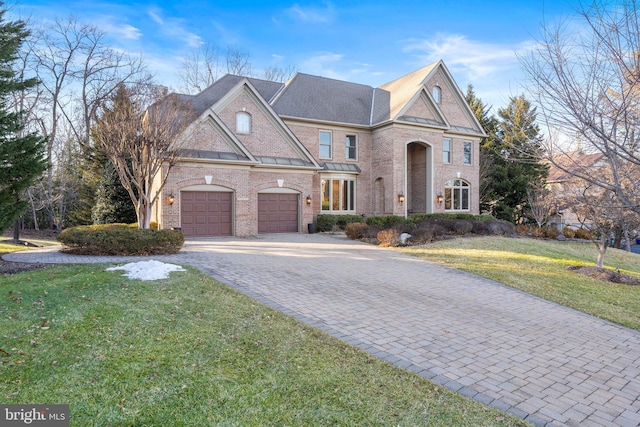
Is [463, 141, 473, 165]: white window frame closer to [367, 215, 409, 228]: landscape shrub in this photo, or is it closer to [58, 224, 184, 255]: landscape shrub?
[367, 215, 409, 228]: landscape shrub

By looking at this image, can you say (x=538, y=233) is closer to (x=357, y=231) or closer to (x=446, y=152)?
(x=446, y=152)

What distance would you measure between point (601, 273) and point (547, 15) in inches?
376

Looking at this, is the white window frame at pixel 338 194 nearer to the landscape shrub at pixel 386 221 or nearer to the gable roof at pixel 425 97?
the landscape shrub at pixel 386 221

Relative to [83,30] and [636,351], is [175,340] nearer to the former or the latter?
[636,351]

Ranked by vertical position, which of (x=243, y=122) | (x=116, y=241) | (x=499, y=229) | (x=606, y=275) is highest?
(x=243, y=122)

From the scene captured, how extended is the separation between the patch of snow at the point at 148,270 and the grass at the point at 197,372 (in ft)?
6.04

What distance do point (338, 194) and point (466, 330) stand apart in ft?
61.3

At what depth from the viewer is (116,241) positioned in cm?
1155

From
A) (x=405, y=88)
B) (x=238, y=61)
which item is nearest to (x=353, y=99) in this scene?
(x=405, y=88)

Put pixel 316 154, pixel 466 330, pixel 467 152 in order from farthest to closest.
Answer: pixel 467 152, pixel 316 154, pixel 466 330

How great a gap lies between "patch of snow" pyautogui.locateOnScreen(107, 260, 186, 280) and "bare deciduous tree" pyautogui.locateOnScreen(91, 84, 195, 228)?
20.0 feet

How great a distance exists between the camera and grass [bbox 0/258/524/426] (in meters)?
3.37

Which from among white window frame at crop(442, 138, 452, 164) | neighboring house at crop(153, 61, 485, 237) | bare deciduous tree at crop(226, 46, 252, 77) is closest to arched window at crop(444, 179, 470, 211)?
neighboring house at crop(153, 61, 485, 237)

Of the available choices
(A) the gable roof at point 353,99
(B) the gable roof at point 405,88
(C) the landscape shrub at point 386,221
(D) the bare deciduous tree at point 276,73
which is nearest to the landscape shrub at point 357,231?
(C) the landscape shrub at point 386,221
